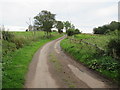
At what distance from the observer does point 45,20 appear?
5328 centimetres

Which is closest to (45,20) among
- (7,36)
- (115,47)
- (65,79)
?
(7,36)

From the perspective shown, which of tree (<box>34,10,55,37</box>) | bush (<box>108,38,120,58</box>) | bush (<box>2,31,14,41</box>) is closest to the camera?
bush (<box>108,38,120,58</box>)

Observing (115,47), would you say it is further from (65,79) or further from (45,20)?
(45,20)

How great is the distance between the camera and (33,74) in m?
10.0

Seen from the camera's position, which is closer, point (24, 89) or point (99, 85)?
point (24, 89)

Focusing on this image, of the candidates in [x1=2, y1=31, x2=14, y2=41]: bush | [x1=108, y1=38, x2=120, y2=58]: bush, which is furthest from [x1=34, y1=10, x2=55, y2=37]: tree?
[x1=108, y1=38, x2=120, y2=58]: bush

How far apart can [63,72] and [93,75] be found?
2270mm

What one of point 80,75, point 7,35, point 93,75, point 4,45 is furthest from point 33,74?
point 7,35

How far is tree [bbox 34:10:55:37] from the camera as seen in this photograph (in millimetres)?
52812

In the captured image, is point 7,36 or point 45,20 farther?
point 45,20

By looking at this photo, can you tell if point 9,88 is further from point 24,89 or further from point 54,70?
point 54,70

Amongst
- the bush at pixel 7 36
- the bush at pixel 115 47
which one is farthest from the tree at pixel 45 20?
the bush at pixel 115 47

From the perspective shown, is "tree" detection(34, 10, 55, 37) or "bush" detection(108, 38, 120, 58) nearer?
"bush" detection(108, 38, 120, 58)

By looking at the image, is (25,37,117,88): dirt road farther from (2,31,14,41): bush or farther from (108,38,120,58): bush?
(2,31,14,41): bush
